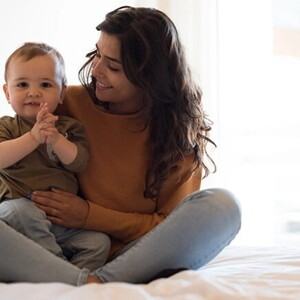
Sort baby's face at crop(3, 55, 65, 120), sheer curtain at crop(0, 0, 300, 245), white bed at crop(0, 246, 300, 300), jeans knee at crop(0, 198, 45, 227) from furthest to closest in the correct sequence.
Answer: sheer curtain at crop(0, 0, 300, 245) → baby's face at crop(3, 55, 65, 120) → jeans knee at crop(0, 198, 45, 227) → white bed at crop(0, 246, 300, 300)

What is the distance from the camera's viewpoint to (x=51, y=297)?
3.03 feet

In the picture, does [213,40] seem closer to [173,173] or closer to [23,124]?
[173,173]

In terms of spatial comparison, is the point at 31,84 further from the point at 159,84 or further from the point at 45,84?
the point at 159,84

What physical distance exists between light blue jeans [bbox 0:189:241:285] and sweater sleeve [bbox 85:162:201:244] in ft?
0.67

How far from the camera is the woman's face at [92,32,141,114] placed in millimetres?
1375

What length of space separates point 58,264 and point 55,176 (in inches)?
10.9

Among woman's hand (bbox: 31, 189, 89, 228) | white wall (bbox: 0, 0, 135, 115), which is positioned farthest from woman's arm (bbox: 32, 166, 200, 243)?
white wall (bbox: 0, 0, 135, 115)

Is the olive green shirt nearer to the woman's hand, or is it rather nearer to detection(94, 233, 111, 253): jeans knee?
the woman's hand

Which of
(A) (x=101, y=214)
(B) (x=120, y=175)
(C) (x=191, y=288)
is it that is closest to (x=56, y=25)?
(B) (x=120, y=175)

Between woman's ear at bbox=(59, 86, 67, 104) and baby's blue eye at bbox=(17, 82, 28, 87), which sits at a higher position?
baby's blue eye at bbox=(17, 82, 28, 87)

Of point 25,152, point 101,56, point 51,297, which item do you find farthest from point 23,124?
point 51,297

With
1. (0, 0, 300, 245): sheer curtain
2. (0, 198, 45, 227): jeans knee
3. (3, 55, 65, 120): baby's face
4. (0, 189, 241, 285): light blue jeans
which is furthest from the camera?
(0, 0, 300, 245): sheer curtain

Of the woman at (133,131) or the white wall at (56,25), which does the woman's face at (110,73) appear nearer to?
the woman at (133,131)

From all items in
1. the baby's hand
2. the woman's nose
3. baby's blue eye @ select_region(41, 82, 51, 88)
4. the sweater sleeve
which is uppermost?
the woman's nose
